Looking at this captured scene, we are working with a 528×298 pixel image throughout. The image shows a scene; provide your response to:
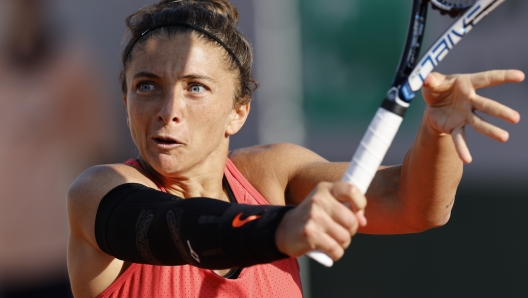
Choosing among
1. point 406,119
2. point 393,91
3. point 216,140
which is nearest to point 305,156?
point 216,140

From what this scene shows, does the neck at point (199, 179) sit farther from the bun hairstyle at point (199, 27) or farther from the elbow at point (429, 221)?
the elbow at point (429, 221)

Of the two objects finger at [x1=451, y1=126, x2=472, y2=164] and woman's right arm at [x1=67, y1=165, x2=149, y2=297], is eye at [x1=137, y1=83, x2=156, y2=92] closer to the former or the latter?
woman's right arm at [x1=67, y1=165, x2=149, y2=297]

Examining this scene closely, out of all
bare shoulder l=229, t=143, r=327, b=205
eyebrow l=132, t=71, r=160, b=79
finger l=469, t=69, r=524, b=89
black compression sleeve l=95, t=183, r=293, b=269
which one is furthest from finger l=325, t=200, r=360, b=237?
bare shoulder l=229, t=143, r=327, b=205

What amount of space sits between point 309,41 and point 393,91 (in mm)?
2750

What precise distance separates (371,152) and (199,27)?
2.90ft

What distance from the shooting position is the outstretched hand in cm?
203

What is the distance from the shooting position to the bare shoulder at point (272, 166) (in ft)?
9.08

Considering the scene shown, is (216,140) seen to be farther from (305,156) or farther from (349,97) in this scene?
(349,97)

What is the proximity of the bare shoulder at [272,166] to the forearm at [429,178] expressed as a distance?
14.6 inches

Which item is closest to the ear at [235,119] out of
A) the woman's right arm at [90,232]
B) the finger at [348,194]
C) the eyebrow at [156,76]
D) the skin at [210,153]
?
the skin at [210,153]

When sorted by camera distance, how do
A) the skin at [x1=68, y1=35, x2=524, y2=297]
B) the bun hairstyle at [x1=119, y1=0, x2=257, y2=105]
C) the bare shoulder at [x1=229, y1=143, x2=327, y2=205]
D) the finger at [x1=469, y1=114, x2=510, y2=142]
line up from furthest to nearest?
1. the bare shoulder at [x1=229, y1=143, x2=327, y2=205]
2. the bun hairstyle at [x1=119, y1=0, x2=257, y2=105]
3. the skin at [x1=68, y1=35, x2=524, y2=297]
4. the finger at [x1=469, y1=114, x2=510, y2=142]

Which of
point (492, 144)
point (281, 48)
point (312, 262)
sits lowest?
point (312, 262)

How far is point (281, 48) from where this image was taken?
15.3ft

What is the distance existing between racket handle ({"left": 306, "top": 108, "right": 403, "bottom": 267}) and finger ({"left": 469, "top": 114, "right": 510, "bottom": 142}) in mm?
279
